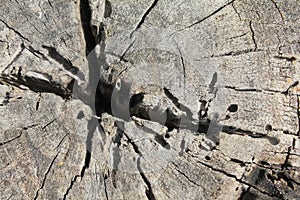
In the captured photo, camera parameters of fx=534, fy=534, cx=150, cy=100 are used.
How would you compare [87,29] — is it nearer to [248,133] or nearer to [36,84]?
[36,84]

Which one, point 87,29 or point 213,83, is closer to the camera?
point 213,83

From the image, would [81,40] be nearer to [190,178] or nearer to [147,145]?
[147,145]

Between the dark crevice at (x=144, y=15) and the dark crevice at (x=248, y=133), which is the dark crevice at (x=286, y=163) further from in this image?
the dark crevice at (x=144, y=15)

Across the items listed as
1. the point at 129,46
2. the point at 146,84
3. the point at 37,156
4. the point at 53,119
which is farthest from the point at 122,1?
the point at 37,156

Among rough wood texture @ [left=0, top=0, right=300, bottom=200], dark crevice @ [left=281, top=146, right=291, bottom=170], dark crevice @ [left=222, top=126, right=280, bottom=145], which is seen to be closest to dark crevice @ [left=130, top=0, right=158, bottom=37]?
rough wood texture @ [left=0, top=0, right=300, bottom=200]

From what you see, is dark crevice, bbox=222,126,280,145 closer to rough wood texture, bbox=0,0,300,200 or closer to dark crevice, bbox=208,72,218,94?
rough wood texture, bbox=0,0,300,200

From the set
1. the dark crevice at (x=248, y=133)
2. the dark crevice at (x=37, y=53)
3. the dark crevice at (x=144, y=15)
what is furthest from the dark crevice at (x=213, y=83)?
the dark crevice at (x=37, y=53)

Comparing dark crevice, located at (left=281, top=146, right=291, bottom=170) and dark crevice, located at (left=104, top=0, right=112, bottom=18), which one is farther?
dark crevice, located at (left=104, top=0, right=112, bottom=18)

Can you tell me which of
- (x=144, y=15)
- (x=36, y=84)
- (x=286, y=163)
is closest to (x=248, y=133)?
(x=286, y=163)
